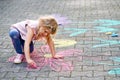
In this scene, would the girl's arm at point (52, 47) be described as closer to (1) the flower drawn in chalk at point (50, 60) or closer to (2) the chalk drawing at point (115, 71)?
(1) the flower drawn in chalk at point (50, 60)

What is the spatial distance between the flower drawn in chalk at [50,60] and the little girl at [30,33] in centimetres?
13

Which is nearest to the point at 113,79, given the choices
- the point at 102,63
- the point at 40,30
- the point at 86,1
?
the point at 102,63

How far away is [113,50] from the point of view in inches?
184

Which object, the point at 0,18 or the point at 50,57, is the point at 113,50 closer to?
the point at 50,57

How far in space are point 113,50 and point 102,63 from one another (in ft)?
1.99

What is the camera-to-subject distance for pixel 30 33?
13.0 ft

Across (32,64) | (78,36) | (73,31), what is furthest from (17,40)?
(73,31)

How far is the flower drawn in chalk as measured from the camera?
4047 mm

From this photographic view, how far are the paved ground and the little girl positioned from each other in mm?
201

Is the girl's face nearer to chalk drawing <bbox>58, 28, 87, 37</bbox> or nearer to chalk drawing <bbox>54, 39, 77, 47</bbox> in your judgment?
chalk drawing <bbox>54, 39, 77, 47</bbox>

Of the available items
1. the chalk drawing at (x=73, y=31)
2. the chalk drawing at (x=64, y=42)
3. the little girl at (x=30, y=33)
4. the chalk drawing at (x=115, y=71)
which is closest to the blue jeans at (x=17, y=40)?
the little girl at (x=30, y=33)

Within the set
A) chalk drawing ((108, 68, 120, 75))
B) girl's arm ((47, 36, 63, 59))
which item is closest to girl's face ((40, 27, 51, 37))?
girl's arm ((47, 36, 63, 59))

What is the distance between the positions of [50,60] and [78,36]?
4.34ft

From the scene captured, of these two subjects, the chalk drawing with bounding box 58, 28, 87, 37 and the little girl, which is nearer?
the little girl
